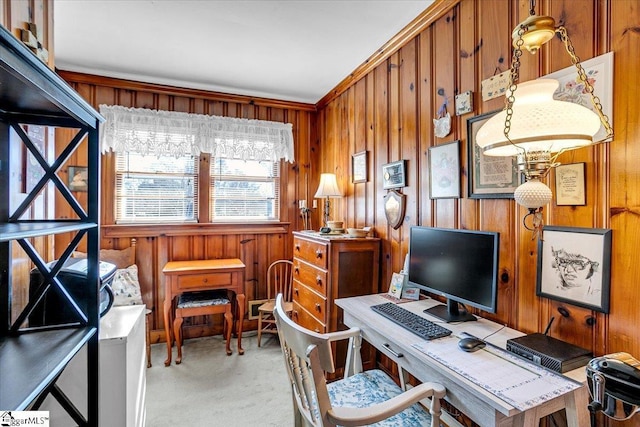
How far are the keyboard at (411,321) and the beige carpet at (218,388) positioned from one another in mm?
1005

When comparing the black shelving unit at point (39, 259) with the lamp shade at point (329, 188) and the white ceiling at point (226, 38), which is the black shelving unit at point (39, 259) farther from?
the lamp shade at point (329, 188)

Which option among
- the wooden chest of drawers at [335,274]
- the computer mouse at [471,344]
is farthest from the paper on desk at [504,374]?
the wooden chest of drawers at [335,274]

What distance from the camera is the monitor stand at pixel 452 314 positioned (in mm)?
1650

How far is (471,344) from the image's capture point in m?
1.32

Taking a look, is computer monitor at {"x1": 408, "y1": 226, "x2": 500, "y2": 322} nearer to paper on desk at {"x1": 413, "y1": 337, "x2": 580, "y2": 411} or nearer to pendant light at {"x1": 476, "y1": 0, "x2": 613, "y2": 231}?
paper on desk at {"x1": 413, "y1": 337, "x2": 580, "y2": 411}

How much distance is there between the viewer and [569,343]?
130cm

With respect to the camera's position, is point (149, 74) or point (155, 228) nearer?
point (149, 74)

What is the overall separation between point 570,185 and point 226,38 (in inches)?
92.3

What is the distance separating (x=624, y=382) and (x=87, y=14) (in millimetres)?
3168

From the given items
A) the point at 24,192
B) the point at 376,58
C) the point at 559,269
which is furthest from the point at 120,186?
the point at 559,269

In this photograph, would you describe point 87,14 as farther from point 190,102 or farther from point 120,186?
point 120,186

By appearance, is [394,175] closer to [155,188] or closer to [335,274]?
Result: [335,274]

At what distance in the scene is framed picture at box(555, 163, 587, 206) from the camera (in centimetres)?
129

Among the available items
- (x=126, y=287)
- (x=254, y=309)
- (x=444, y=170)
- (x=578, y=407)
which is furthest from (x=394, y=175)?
(x=126, y=287)
